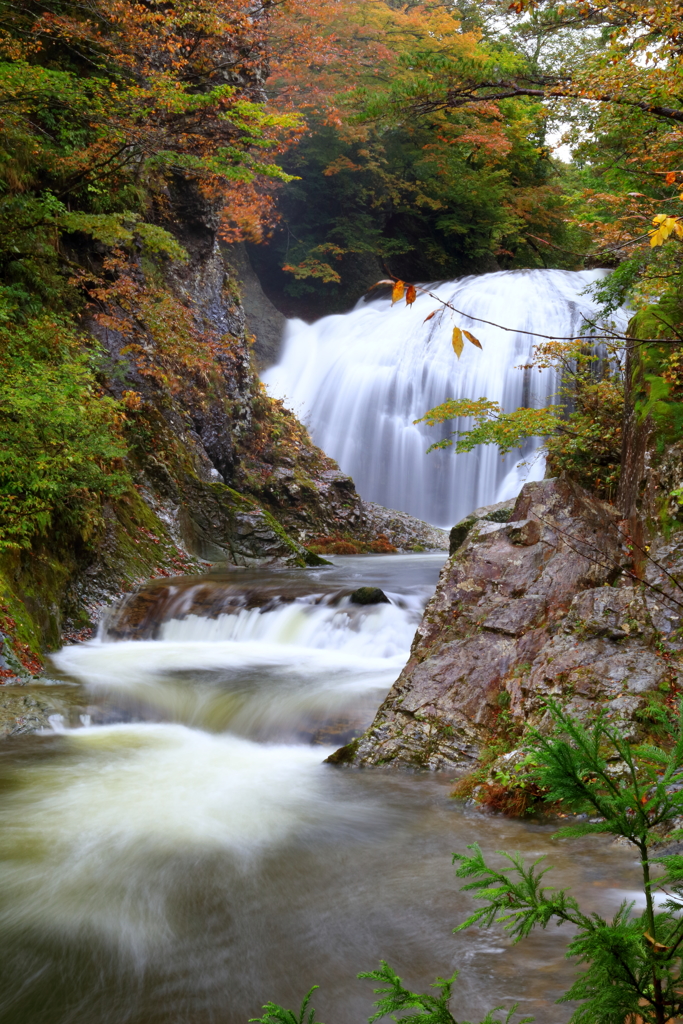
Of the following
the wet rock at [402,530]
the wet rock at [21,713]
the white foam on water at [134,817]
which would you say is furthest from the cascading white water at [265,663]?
the wet rock at [402,530]

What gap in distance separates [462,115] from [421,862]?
21.9m

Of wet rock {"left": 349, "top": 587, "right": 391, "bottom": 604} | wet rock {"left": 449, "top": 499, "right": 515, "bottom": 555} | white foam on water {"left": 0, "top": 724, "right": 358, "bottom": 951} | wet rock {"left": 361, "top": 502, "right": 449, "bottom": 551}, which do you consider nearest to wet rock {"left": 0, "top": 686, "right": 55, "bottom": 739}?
white foam on water {"left": 0, "top": 724, "right": 358, "bottom": 951}

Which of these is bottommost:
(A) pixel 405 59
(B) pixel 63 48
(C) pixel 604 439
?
(C) pixel 604 439

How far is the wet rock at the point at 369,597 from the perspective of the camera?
8453 millimetres

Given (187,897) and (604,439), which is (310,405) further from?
(187,897)

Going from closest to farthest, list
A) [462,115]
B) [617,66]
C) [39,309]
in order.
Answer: [617,66]
[39,309]
[462,115]

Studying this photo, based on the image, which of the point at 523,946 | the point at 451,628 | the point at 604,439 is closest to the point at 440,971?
the point at 523,946

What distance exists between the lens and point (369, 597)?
846cm

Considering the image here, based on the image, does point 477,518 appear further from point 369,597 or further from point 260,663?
point 260,663

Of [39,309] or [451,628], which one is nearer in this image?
[451,628]

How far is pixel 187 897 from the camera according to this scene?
11.4 feet

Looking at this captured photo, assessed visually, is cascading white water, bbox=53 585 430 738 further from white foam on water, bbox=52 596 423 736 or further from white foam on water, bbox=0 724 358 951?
white foam on water, bbox=0 724 358 951

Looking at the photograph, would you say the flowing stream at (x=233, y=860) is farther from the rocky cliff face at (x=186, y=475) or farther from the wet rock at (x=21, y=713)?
the rocky cliff face at (x=186, y=475)

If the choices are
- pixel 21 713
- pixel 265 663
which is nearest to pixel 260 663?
pixel 265 663
